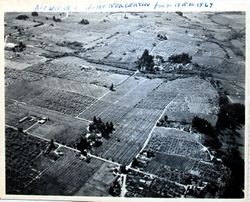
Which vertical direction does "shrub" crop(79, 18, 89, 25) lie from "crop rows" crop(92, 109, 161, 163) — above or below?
above

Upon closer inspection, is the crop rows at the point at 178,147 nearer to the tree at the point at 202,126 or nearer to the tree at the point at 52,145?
the tree at the point at 202,126

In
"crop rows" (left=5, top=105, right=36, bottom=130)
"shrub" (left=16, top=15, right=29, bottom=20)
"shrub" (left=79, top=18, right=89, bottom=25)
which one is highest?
"shrub" (left=16, top=15, right=29, bottom=20)

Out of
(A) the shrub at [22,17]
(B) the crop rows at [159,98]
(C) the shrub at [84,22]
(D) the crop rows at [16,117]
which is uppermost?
(A) the shrub at [22,17]

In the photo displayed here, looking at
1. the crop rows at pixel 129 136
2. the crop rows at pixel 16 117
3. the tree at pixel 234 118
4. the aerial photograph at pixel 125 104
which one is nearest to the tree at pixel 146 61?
the aerial photograph at pixel 125 104

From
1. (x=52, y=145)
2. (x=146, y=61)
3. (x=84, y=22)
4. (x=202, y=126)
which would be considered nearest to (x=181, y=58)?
(x=146, y=61)

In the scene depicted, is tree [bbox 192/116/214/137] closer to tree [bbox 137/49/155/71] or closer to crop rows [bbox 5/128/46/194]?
tree [bbox 137/49/155/71]

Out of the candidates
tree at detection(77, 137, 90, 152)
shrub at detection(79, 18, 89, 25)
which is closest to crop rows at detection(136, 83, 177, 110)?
tree at detection(77, 137, 90, 152)
